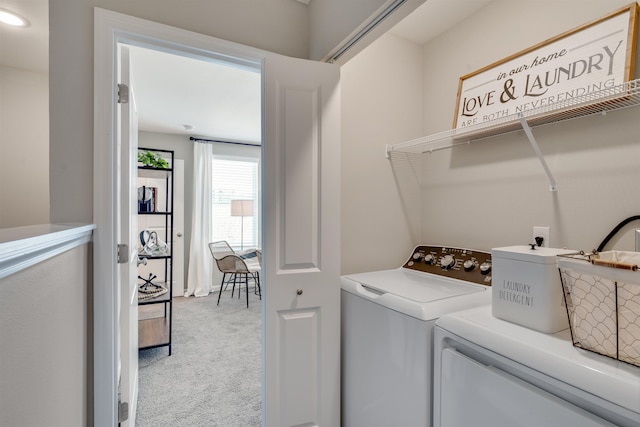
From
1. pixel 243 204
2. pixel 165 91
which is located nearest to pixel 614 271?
pixel 165 91

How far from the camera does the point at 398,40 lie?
1884 mm

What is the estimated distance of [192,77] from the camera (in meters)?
2.74

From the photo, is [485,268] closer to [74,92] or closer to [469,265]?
[469,265]

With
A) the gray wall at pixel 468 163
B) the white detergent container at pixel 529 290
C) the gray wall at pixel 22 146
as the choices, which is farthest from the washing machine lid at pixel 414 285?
the gray wall at pixel 22 146

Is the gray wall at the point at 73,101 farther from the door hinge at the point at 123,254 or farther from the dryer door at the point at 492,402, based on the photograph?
the dryer door at the point at 492,402

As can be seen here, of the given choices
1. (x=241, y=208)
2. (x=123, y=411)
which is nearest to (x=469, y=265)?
(x=123, y=411)

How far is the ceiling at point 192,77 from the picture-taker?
1.69 metres

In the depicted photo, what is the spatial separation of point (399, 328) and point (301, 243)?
0.60 metres

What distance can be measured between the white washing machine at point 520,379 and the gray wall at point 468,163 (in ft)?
2.09

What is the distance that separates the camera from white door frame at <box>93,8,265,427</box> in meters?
1.16

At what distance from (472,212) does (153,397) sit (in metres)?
2.43

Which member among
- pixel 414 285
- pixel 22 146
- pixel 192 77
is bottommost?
pixel 414 285

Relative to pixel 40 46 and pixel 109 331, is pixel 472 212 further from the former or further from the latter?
pixel 40 46

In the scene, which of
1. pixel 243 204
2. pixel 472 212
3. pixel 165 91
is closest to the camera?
pixel 472 212
